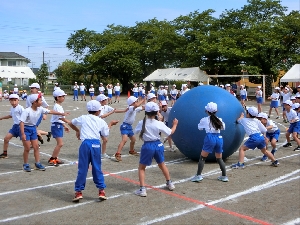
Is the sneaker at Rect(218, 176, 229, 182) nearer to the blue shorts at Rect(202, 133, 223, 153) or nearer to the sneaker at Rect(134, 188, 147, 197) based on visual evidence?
the blue shorts at Rect(202, 133, 223, 153)

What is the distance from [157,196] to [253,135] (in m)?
3.33

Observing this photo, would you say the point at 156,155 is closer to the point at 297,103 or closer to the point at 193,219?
the point at 193,219

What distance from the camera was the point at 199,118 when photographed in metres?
9.63

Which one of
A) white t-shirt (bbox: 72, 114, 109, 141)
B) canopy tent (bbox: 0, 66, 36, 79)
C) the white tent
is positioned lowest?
white t-shirt (bbox: 72, 114, 109, 141)

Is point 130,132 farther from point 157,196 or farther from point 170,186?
point 157,196

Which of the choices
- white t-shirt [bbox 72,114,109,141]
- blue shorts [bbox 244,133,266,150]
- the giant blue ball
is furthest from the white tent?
white t-shirt [bbox 72,114,109,141]

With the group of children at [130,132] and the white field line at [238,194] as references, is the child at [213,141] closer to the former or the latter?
the group of children at [130,132]

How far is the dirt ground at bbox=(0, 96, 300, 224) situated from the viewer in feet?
19.9

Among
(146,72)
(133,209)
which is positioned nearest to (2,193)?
(133,209)

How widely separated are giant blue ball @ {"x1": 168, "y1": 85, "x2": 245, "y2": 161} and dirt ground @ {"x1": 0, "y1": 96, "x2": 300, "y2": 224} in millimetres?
451

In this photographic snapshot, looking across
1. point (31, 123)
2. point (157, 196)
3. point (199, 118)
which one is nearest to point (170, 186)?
point (157, 196)

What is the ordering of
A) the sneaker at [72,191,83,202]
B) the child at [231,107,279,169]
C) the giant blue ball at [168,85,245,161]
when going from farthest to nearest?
the giant blue ball at [168,85,245,161] → the child at [231,107,279,169] → the sneaker at [72,191,83,202]

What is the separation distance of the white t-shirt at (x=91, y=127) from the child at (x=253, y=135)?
3857 mm

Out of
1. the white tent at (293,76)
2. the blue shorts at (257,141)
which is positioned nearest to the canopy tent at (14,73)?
the white tent at (293,76)
